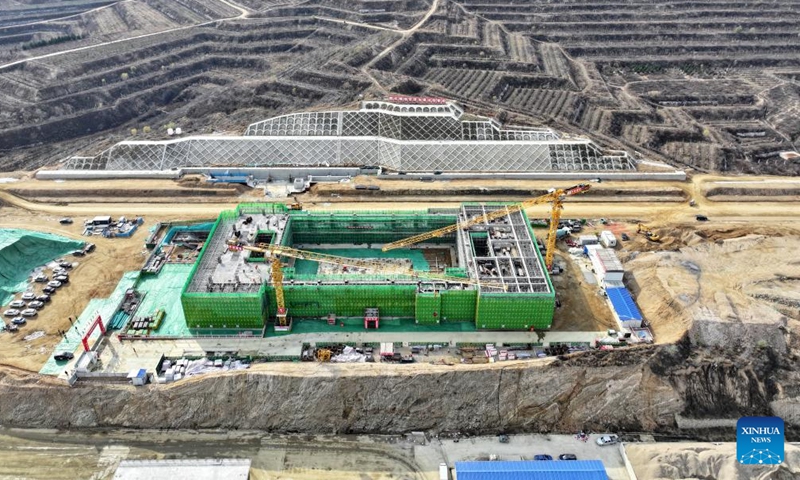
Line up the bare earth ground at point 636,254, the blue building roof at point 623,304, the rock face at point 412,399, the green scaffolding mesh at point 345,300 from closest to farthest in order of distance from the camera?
the rock face at point 412,399 < the green scaffolding mesh at point 345,300 < the bare earth ground at point 636,254 < the blue building roof at point 623,304

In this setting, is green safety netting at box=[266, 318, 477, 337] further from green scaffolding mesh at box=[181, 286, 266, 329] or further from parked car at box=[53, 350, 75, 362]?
parked car at box=[53, 350, 75, 362]

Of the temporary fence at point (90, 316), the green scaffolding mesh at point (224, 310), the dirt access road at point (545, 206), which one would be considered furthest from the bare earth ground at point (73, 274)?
the green scaffolding mesh at point (224, 310)

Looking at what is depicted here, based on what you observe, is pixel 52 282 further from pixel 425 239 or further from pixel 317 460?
pixel 425 239

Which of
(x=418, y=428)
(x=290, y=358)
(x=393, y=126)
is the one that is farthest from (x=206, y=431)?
(x=393, y=126)

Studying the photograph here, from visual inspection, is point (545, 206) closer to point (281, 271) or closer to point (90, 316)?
point (281, 271)

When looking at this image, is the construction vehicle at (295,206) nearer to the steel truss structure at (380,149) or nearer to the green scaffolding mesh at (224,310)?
the steel truss structure at (380,149)

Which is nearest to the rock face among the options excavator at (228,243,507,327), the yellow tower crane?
excavator at (228,243,507,327)
